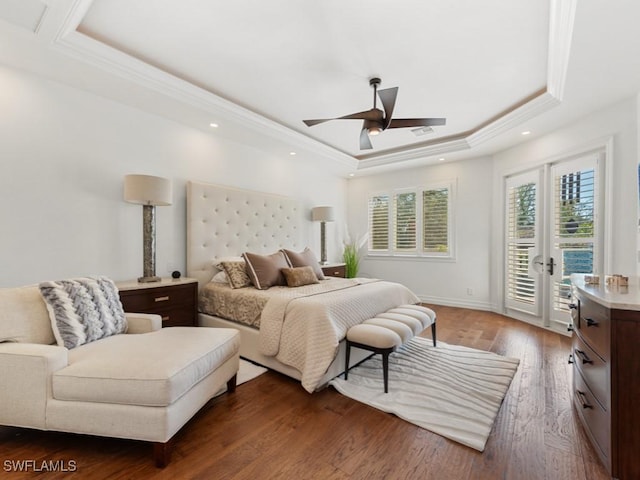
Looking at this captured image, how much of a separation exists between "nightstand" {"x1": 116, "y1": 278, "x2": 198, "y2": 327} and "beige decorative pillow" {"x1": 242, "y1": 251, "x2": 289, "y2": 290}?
2.03ft

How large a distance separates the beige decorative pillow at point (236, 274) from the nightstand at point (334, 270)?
182 cm

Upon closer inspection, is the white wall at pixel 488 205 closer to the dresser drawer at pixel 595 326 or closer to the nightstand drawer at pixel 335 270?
the nightstand drawer at pixel 335 270

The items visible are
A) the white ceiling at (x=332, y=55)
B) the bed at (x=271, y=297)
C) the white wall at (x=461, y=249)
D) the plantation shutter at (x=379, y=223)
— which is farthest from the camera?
the plantation shutter at (x=379, y=223)

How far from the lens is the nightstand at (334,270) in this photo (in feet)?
16.7

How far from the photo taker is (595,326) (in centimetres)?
162

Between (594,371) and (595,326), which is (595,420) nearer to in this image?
(594,371)

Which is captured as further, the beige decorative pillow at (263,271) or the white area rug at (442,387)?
the beige decorative pillow at (263,271)

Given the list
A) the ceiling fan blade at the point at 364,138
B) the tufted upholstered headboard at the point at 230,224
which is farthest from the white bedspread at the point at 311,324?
the ceiling fan blade at the point at 364,138

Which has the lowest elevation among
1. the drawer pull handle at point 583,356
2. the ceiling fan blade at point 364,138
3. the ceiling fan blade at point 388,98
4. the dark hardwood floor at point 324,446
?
the dark hardwood floor at point 324,446

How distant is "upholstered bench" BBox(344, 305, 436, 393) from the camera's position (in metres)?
2.29

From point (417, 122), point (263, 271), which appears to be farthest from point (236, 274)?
point (417, 122)

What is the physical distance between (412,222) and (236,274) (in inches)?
144

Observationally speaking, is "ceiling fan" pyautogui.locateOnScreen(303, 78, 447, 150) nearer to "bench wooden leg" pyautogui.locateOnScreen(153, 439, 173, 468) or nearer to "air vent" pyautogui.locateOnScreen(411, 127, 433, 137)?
"air vent" pyautogui.locateOnScreen(411, 127, 433, 137)

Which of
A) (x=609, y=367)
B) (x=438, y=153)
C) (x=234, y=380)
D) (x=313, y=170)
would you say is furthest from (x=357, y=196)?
(x=609, y=367)
